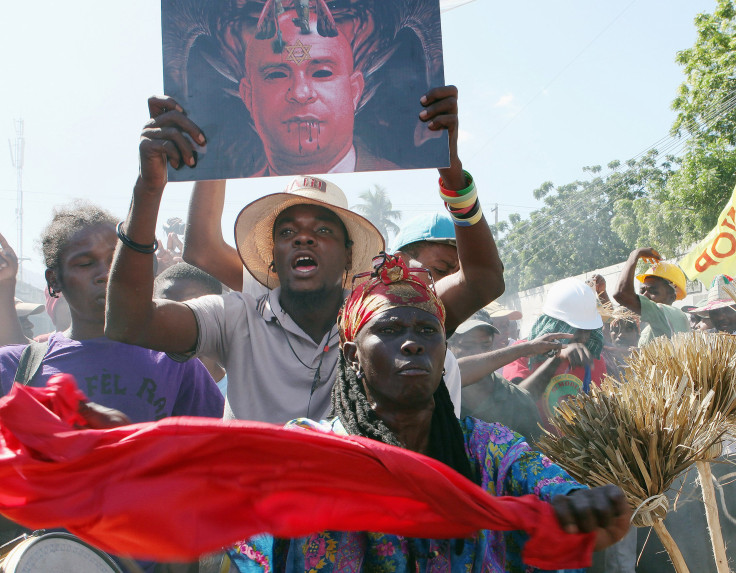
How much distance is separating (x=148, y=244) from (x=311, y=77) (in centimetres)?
75

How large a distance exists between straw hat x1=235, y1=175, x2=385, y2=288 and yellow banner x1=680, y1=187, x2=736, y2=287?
16.0ft

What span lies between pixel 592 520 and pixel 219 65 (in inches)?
66.6

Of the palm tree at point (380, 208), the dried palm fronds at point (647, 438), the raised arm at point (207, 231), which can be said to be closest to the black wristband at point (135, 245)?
the raised arm at point (207, 231)

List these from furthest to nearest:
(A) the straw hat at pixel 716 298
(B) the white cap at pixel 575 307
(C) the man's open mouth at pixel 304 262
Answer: (A) the straw hat at pixel 716 298 < (B) the white cap at pixel 575 307 < (C) the man's open mouth at pixel 304 262

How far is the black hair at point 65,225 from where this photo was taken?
2.72m

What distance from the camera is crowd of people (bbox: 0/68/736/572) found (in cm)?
177

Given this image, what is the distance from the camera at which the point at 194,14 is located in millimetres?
2082

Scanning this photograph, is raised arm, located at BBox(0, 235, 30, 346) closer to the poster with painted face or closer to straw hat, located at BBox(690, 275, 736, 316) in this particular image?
the poster with painted face

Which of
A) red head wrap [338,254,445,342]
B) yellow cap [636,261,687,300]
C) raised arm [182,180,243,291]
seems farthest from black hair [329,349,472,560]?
yellow cap [636,261,687,300]

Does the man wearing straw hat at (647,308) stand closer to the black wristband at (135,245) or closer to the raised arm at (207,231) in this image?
the raised arm at (207,231)

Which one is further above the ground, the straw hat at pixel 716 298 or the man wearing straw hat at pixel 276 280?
the straw hat at pixel 716 298

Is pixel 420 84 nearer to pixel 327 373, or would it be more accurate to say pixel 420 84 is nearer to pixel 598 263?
pixel 327 373

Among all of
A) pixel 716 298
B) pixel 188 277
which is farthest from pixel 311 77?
pixel 716 298

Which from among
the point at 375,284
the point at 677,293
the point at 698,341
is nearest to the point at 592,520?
the point at 375,284
